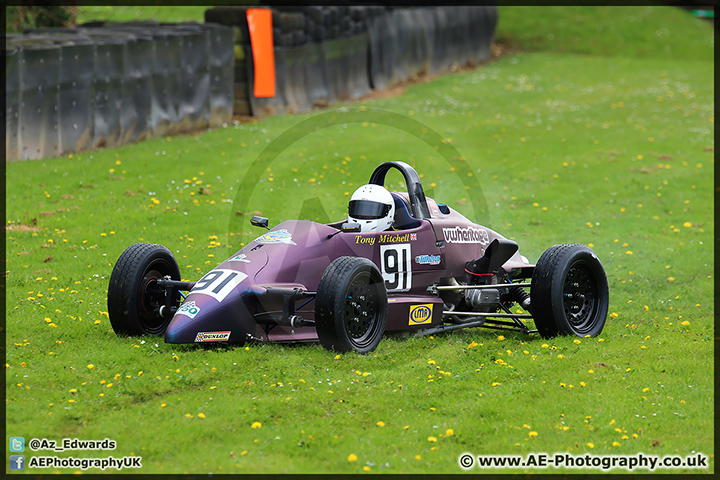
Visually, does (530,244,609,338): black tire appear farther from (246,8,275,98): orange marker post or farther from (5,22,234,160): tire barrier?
(246,8,275,98): orange marker post

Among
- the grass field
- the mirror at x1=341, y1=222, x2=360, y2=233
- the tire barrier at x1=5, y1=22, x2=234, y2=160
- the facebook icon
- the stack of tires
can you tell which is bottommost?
the facebook icon

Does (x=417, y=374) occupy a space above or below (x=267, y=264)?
below

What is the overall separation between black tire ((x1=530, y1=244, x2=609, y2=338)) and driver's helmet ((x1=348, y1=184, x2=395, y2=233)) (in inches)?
75.6

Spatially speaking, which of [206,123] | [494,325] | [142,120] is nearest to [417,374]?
[494,325]

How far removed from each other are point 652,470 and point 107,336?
5.83 m

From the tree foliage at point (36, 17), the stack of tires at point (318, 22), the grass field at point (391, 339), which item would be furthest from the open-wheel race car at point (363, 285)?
the tree foliage at point (36, 17)

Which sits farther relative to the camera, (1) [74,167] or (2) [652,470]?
(1) [74,167]

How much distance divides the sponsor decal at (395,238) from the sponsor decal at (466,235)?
65cm

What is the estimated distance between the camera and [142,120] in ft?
64.4

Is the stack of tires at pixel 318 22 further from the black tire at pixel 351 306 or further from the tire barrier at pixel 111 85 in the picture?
the black tire at pixel 351 306

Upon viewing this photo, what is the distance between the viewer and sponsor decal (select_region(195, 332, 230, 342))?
8320 millimetres

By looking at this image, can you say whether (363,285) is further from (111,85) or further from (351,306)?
(111,85)

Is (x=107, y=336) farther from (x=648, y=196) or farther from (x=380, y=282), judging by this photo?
(x=648, y=196)

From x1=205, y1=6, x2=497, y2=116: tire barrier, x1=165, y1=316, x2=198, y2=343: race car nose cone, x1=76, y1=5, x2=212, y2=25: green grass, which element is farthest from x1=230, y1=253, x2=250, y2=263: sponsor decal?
x1=76, y1=5, x2=212, y2=25: green grass
